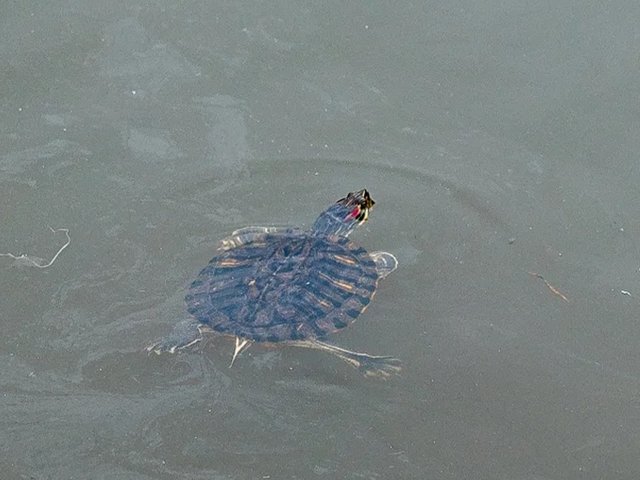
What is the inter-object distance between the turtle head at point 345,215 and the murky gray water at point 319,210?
136 mm

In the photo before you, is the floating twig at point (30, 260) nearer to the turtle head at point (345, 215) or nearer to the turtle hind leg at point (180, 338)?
the turtle hind leg at point (180, 338)

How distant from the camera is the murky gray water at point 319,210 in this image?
341 centimetres

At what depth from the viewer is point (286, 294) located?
364cm

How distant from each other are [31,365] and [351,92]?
7.37 feet

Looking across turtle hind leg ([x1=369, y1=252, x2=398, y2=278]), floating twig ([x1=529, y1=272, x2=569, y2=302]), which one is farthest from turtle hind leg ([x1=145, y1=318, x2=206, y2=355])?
floating twig ([x1=529, y1=272, x2=569, y2=302])

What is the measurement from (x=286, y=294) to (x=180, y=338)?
0.47m

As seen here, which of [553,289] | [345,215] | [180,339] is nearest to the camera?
[180,339]

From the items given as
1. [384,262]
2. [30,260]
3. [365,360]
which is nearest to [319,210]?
[384,262]

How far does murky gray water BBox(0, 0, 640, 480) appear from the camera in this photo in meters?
3.41

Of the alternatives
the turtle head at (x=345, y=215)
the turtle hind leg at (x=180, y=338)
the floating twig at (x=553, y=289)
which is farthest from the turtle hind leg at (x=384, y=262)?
the turtle hind leg at (x=180, y=338)

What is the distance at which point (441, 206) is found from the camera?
428 cm

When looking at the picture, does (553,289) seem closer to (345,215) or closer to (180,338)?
(345,215)

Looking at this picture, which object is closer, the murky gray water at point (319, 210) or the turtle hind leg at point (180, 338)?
the murky gray water at point (319, 210)

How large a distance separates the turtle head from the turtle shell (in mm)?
86
